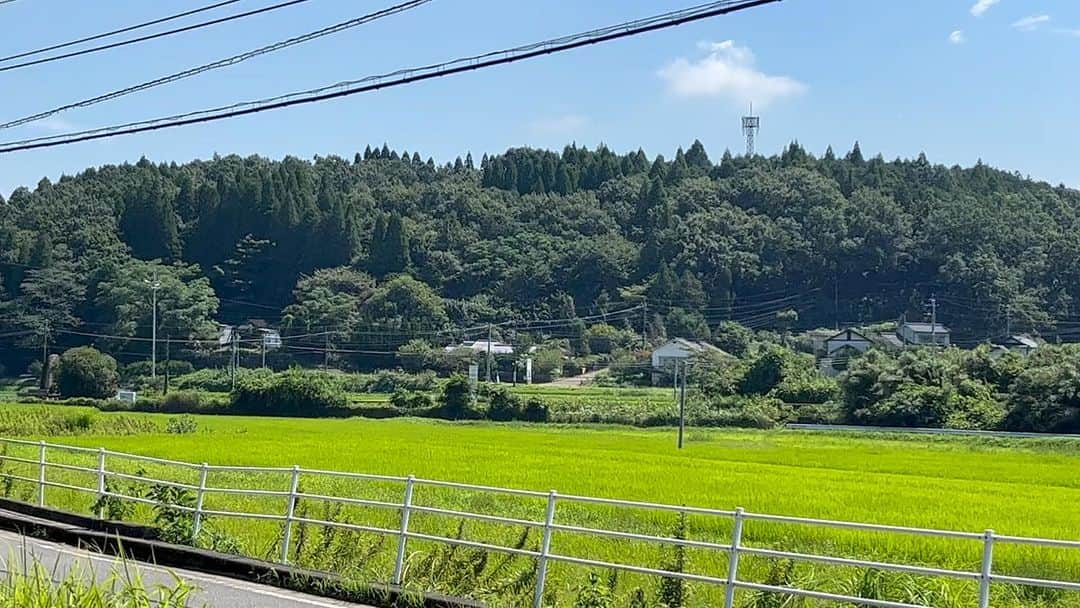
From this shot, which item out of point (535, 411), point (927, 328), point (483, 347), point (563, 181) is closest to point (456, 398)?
point (535, 411)

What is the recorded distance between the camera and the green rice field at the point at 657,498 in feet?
36.9

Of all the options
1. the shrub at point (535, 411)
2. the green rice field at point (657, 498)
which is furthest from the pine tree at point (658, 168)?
the green rice field at point (657, 498)

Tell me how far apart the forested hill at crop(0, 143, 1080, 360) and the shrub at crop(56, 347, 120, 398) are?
65.1 feet

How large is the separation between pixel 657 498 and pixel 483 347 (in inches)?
3206

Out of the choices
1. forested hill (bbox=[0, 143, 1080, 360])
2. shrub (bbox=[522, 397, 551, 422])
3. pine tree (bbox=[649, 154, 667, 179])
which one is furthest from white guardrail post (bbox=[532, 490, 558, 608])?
pine tree (bbox=[649, 154, 667, 179])

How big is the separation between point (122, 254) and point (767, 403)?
71318 millimetres

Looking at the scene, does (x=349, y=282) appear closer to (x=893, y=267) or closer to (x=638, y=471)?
(x=893, y=267)

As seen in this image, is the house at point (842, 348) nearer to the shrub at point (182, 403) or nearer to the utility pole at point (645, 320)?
the utility pole at point (645, 320)

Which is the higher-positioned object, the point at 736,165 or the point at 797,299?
the point at 736,165

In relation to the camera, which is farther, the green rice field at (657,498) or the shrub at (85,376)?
the shrub at (85,376)

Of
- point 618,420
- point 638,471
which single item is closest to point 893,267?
point 618,420

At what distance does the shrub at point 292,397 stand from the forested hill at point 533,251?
3085cm

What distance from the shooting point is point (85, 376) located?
256 ft

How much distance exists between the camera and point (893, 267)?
119 m
